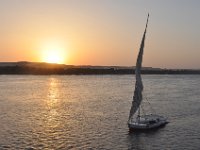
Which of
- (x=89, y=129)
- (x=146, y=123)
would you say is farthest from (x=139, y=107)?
(x=89, y=129)

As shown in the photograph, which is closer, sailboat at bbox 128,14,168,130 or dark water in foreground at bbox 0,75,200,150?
dark water in foreground at bbox 0,75,200,150

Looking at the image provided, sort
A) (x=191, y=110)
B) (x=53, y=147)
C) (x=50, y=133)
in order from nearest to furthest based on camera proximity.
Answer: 1. (x=53, y=147)
2. (x=50, y=133)
3. (x=191, y=110)

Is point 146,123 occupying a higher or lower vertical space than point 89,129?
higher

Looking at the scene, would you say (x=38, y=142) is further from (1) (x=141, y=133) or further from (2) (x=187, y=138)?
(2) (x=187, y=138)

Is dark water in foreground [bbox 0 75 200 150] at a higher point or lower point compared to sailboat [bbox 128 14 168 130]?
lower

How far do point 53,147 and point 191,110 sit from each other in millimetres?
48054

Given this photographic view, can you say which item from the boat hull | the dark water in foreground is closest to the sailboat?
the boat hull

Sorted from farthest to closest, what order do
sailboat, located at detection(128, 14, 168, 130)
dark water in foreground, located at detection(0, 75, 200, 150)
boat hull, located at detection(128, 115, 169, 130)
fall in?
boat hull, located at detection(128, 115, 169, 130), sailboat, located at detection(128, 14, 168, 130), dark water in foreground, located at detection(0, 75, 200, 150)

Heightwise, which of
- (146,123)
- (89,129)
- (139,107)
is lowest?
(89,129)

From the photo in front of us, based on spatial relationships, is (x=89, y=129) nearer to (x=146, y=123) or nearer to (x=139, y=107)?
(x=139, y=107)

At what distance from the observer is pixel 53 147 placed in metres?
58.5

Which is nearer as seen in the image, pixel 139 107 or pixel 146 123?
pixel 146 123

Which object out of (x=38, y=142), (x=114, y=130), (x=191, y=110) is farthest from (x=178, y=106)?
(x=38, y=142)

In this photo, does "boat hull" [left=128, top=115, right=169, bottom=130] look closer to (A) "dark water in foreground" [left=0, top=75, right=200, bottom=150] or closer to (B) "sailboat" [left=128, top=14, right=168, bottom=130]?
(B) "sailboat" [left=128, top=14, right=168, bottom=130]
